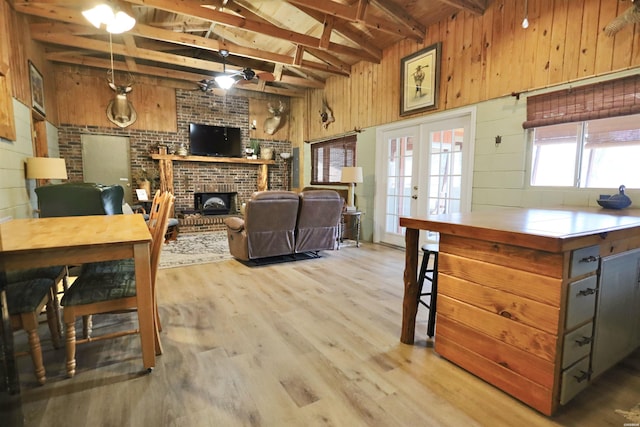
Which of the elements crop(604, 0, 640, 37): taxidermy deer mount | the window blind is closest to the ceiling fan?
the window blind

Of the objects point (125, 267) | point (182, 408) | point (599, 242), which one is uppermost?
point (599, 242)

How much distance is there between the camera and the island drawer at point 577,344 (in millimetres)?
1438

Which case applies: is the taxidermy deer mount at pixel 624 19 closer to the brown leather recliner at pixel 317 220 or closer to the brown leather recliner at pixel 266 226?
the brown leather recliner at pixel 317 220

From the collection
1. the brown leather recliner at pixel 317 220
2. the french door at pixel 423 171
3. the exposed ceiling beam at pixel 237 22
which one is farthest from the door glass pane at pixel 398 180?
the exposed ceiling beam at pixel 237 22

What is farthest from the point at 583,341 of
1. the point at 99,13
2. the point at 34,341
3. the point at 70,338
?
the point at 99,13

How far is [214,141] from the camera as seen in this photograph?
7590mm

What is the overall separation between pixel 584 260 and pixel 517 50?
2.99 m

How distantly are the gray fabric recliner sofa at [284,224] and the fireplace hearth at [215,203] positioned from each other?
356 centimetres

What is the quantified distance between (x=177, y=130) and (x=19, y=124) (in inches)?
139

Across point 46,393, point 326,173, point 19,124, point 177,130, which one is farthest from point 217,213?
point 46,393

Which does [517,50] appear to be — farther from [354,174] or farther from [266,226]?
[266,226]

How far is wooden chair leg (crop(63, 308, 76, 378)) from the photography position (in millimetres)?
1661

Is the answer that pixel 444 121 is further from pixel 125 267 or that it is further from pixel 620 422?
pixel 125 267

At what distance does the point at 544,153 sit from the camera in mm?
3336
